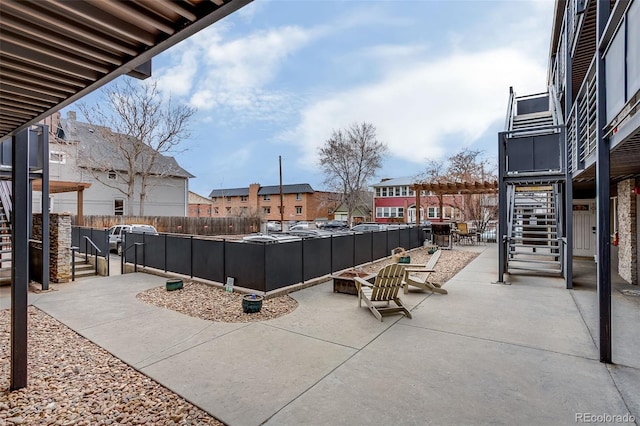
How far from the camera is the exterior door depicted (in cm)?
1299

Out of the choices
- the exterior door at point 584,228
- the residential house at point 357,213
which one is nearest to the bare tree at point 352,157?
the residential house at point 357,213

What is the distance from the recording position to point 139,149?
25.0m

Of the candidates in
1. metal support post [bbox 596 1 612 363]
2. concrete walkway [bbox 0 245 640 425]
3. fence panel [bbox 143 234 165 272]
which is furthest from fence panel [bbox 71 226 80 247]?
metal support post [bbox 596 1 612 363]

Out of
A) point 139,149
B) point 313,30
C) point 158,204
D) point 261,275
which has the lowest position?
point 261,275

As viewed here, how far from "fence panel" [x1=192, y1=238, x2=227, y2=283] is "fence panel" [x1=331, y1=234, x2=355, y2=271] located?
10.5 ft

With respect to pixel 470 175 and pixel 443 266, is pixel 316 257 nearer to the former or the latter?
pixel 443 266

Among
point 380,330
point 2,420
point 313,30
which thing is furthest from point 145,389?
point 313,30

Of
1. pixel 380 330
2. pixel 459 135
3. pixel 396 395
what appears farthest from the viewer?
pixel 459 135

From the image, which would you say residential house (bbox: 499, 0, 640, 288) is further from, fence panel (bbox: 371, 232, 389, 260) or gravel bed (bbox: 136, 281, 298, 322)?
gravel bed (bbox: 136, 281, 298, 322)

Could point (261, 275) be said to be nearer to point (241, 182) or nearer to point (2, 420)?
point (2, 420)

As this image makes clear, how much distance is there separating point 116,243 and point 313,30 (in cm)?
1401

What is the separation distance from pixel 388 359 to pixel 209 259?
19.5 feet

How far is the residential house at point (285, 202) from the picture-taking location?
161ft

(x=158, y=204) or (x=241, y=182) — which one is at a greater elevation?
(x=241, y=182)
